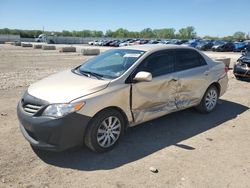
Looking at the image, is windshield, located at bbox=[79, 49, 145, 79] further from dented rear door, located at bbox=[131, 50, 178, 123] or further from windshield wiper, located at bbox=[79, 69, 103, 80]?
dented rear door, located at bbox=[131, 50, 178, 123]

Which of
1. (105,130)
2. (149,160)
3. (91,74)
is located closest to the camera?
(149,160)

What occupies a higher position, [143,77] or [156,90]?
[143,77]

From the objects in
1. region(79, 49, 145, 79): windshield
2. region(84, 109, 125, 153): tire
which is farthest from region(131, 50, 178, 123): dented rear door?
region(84, 109, 125, 153): tire

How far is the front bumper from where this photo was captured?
380 centimetres

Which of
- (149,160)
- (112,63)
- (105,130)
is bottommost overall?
(149,160)

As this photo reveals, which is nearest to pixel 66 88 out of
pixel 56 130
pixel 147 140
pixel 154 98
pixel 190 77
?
pixel 56 130

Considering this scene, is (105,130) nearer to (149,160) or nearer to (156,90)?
(149,160)

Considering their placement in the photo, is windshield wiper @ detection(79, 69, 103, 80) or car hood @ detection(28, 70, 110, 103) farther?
windshield wiper @ detection(79, 69, 103, 80)

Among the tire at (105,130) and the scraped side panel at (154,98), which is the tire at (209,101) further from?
the tire at (105,130)

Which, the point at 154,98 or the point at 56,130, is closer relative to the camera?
the point at 56,130

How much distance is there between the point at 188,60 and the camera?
232 inches

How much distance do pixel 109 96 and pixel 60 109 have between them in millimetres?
788

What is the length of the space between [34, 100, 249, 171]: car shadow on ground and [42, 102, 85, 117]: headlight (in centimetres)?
77

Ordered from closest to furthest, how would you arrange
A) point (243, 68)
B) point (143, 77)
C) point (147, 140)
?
point (143, 77) < point (147, 140) < point (243, 68)
